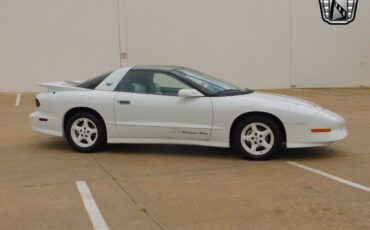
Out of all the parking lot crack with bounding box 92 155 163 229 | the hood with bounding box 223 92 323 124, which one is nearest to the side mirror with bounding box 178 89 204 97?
the hood with bounding box 223 92 323 124

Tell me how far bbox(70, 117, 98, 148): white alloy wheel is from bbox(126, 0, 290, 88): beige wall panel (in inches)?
490

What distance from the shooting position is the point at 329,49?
74.0 feet

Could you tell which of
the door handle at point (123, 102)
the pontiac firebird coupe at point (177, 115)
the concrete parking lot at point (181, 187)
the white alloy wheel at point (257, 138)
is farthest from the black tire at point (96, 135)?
the white alloy wheel at point (257, 138)

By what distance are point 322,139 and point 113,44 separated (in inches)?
551

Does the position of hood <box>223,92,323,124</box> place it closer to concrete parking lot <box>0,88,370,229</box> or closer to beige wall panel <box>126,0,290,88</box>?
concrete parking lot <box>0,88,370,229</box>

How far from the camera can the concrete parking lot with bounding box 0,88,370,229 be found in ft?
15.5

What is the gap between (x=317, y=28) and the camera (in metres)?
22.3

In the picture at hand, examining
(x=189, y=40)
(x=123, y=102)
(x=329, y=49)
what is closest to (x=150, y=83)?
(x=123, y=102)

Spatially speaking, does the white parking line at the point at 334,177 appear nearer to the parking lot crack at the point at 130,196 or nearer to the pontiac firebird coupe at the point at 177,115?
the pontiac firebird coupe at the point at 177,115

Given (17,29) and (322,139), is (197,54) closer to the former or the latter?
(17,29)

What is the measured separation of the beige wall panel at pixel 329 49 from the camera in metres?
22.1

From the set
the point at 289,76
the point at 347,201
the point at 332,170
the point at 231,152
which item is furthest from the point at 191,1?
the point at 347,201

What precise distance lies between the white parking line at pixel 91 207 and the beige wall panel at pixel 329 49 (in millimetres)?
17528

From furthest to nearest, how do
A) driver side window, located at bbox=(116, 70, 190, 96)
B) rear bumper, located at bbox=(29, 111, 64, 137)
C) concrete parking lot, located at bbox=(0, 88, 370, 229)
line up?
rear bumper, located at bbox=(29, 111, 64, 137), driver side window, located at bbox=(116, 70, 190, 96), concrete parking lot, located at bbox=(0, 88, 370, 229)
